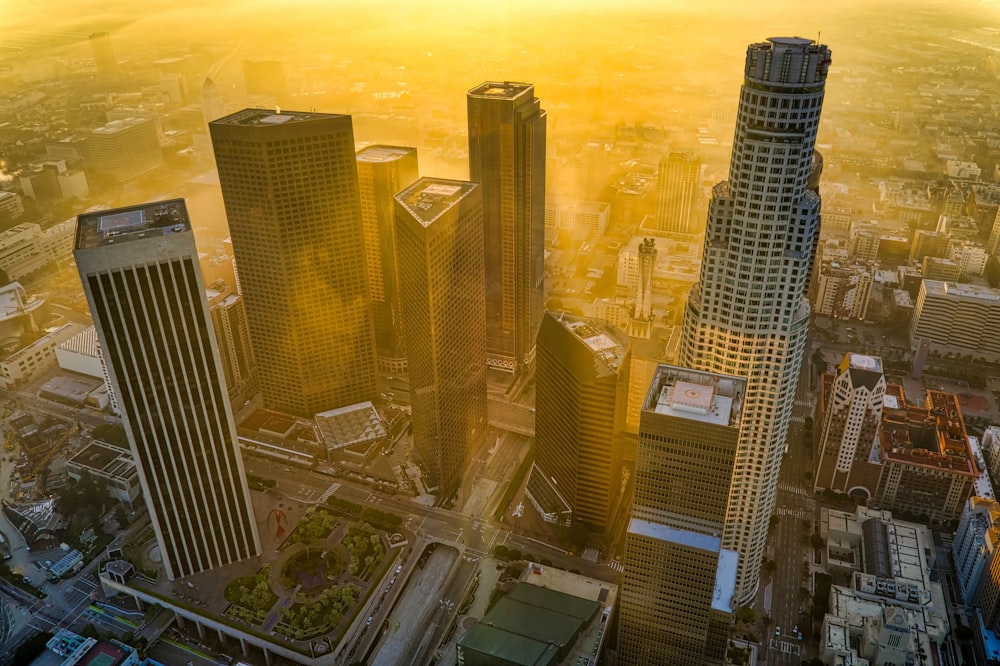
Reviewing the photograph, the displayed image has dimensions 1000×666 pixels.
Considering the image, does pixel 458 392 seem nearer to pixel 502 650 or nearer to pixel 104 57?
pixel 502 650

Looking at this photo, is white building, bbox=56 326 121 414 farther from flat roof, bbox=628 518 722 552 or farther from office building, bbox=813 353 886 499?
office building, bbox=813 353 886 499

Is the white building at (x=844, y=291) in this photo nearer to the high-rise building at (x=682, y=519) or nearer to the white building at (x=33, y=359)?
the high-rise building at (x=682, y=519)

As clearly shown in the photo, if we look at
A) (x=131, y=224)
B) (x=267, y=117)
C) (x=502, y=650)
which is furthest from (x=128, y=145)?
(x=502, y=650)

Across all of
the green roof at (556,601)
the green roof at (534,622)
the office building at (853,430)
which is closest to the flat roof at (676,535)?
the green roof at (534,622)

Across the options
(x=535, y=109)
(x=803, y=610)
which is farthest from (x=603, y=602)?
(x=535, y=109)

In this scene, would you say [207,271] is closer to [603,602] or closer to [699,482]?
[603,602]

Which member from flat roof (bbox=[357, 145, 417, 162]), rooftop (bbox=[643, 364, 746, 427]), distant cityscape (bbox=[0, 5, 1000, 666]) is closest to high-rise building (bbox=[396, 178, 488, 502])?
distant cityscape (bbox=[0, 5, 1000, 666])
